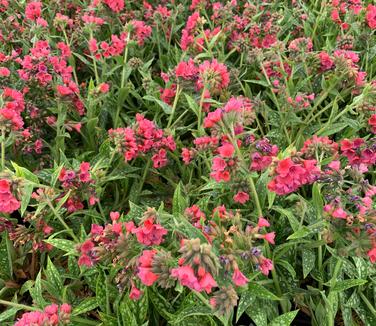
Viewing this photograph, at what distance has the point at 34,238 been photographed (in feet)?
7.93

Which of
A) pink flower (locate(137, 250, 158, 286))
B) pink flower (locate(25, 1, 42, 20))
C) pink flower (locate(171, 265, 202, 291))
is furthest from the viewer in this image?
pink flower (locate(25, 1, 42, 20))

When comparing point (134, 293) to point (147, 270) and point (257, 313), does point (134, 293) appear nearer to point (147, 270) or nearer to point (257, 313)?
point (147, 270)

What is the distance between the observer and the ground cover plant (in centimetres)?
179

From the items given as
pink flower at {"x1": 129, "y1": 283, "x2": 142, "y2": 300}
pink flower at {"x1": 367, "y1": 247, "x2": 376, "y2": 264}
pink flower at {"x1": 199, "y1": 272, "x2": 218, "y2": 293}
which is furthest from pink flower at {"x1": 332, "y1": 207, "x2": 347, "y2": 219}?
pink flower at {"x1": 129, "y1": 283, "x2": 142, "y2": 300}

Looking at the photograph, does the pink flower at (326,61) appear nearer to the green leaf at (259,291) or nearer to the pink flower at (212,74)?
the pink flower at (212,74)

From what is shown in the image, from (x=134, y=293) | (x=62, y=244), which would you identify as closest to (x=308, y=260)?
(x=134, y=293)

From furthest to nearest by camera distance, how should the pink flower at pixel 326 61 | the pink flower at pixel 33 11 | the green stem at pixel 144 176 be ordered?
the pink flower at pixel 33 11, the pink flower at pixel 326 61, the green stem at pixel 144 176

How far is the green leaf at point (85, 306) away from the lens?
2170mm

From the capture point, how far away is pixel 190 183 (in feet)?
9.02

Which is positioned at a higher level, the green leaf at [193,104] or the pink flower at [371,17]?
the pink flower at [371,17]

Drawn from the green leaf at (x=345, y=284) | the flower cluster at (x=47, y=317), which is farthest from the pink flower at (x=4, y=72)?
the green leaf at (x=345, y=284)

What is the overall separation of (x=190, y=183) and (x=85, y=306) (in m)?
0.93

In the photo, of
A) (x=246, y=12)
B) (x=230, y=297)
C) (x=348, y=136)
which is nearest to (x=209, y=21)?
(x=246, y=12)

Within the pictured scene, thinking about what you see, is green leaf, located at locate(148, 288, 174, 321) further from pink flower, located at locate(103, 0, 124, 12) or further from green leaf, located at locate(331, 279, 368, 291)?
pink flower, located at locate(103, 0, 124, 12)
